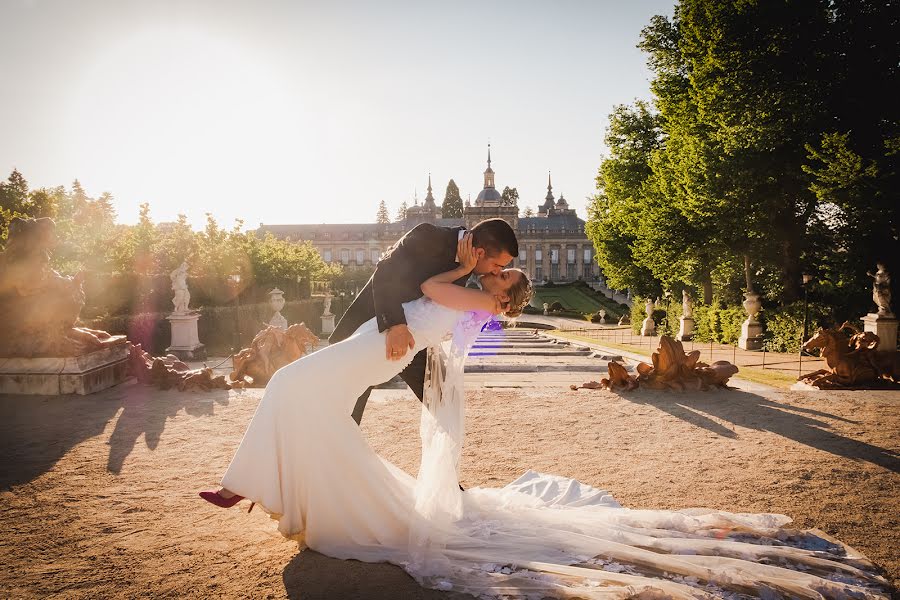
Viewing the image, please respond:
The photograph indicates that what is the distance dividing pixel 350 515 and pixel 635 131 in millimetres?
20816

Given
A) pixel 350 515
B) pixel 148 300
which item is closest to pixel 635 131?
pixel 148 300

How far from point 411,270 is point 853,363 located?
7.65 meters

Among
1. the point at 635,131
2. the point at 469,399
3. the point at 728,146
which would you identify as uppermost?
the point at 635,131

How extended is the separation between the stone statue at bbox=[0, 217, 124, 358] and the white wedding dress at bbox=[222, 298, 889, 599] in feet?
18.9

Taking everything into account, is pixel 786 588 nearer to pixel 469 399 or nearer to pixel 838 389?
pixel 469 399

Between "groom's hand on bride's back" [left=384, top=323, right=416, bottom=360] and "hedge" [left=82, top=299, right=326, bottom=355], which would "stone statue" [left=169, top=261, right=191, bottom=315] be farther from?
"groom's hand on bride's back" [left=384, top=323, right=416, bottom=360]

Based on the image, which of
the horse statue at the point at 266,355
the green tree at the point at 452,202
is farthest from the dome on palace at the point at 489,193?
the horse statue at the point at 266,355

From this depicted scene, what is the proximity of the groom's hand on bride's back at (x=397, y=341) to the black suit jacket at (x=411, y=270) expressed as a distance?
0.05 meters

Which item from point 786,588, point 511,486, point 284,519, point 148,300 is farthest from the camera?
point 148,300

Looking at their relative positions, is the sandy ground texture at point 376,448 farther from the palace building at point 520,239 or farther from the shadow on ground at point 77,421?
the palace building at point 520,239

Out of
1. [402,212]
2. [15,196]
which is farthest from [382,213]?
[15,196]

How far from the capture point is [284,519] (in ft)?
8.50

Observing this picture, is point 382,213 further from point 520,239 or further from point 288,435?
point 288,435

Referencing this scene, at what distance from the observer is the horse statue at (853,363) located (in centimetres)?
763
